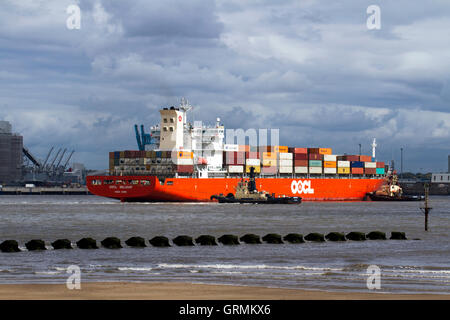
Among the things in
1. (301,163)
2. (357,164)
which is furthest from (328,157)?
(357,164)

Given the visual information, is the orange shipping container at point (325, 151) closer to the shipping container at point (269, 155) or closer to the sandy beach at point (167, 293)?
the shipping container at point (269, 155)

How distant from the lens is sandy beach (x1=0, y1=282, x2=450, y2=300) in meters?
15.8

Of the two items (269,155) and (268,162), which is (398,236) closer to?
(268,162)

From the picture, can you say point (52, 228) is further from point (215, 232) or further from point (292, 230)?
point (292, 230)

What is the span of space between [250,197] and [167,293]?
61.0m

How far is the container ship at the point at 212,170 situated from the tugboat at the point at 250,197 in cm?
245

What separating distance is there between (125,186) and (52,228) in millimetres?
30700

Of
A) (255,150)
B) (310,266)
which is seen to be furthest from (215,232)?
(255,150)

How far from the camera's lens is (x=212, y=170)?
268ft

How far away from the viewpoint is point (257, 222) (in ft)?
167

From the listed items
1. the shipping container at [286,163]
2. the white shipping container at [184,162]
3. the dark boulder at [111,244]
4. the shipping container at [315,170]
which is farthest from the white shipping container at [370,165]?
the dark boulder at [111,244]

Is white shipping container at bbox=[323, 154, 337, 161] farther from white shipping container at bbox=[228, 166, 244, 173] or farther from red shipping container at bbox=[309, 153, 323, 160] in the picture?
white shipping container at bbox=[228, 166, 244, 173]

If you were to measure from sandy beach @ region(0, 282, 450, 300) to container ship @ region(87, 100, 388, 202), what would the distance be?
5648 cm

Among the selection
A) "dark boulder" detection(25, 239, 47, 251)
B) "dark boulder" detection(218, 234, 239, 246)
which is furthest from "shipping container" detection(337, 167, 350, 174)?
"dark boulder" detection(25, 239, 47, 251)
